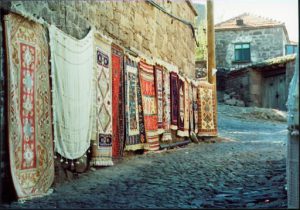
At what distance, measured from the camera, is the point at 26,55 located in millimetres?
3896

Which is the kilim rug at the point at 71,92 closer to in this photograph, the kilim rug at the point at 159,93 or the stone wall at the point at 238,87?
the kilim rug at the point at 159,93

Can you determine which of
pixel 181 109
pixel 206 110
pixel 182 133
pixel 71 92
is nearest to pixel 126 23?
pixel 71 92

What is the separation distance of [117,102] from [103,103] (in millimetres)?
630

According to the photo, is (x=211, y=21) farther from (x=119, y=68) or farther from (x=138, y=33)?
(x=119, y=68)

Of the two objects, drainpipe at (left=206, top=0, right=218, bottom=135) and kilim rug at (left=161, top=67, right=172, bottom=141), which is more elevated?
drainpipe at (left=206, top=0, right=218, bottom=135)

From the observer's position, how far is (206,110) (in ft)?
37.6

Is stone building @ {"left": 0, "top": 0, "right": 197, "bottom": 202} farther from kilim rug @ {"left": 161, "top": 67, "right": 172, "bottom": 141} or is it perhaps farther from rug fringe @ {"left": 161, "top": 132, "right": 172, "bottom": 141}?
rug fringe @ {"left": 161, "top": 132, "right": 172, "bottom": 141}

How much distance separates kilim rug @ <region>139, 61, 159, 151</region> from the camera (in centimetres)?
729

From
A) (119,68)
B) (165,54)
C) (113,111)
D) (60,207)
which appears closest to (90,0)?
(119,68)

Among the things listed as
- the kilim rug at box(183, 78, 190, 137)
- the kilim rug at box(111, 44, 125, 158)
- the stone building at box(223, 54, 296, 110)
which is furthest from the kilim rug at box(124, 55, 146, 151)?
the stone building at box(223, 54, 296, 110)

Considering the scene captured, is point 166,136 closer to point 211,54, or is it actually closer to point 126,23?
point 126,23

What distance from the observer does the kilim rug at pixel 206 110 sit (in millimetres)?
11211

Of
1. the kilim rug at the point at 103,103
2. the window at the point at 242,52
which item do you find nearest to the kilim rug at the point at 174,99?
the kilim rug at the point at 103,103

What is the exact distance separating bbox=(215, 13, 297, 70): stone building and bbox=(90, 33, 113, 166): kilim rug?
19639 mm
